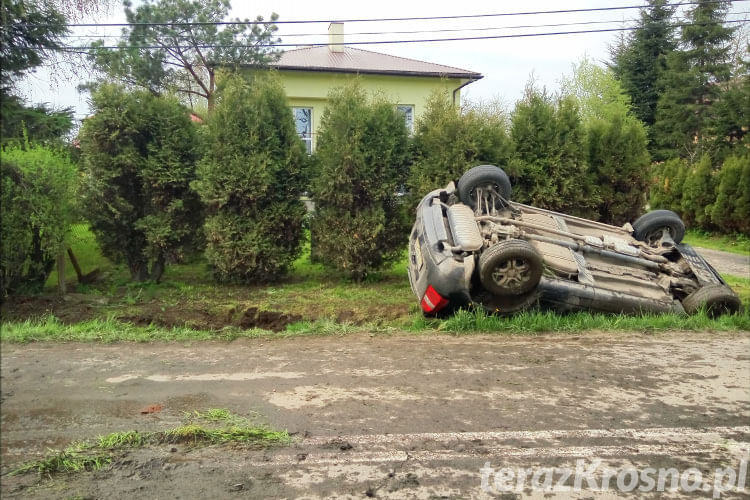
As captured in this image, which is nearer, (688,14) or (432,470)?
(432,470)

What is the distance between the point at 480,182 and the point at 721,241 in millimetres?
14435

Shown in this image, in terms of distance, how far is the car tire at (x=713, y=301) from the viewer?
25.2ft

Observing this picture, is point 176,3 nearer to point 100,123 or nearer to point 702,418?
point 100,123

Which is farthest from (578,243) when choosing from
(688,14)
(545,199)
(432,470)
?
(688,14)

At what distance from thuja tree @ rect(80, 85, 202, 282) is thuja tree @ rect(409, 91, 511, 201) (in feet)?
13.7

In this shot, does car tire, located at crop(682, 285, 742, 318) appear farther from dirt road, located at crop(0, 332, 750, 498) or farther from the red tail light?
the red tail light

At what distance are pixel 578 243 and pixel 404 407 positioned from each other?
14.8 feet

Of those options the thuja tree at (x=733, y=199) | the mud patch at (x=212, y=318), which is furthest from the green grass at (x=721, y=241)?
the mud patch at (x=212, y=318)

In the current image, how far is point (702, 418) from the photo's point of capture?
449 cm

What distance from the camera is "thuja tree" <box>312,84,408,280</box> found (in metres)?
10.3

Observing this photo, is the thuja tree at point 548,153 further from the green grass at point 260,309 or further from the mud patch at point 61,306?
the mud patch at point 61,306

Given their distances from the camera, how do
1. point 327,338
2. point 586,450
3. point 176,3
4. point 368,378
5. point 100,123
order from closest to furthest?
point 586,450, point 368,378, point 327,338, point 100,123, point 176,3

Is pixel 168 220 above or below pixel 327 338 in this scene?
above

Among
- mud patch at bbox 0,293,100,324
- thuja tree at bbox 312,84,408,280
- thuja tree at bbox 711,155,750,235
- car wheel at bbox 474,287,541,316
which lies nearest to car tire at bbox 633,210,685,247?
car wheel at bbox 474,287,541,316
